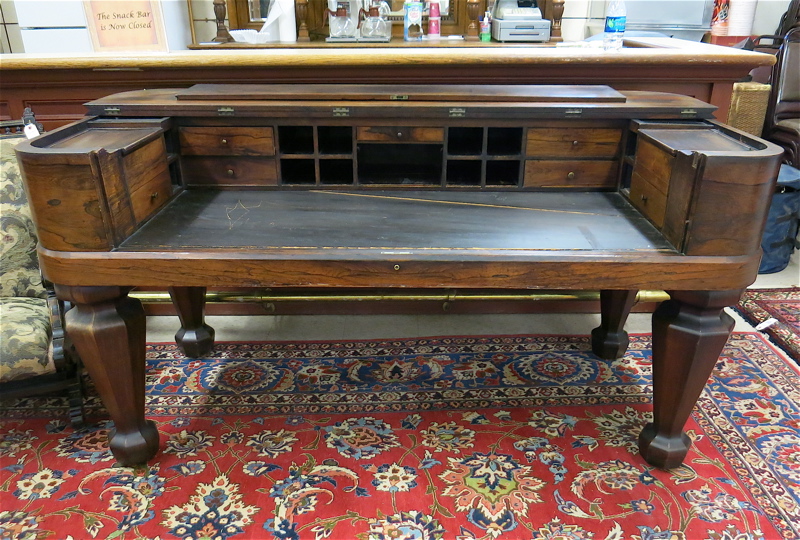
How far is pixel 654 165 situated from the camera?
150cm

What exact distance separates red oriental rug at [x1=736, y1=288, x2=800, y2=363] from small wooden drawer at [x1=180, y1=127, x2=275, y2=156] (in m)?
2.12

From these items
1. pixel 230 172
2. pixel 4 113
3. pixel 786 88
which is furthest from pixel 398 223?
pixel 786 88

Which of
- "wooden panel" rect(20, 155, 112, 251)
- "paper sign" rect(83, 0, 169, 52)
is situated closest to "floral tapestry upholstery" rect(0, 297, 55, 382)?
"wooden panel" rect(20, 155, 112, 251)

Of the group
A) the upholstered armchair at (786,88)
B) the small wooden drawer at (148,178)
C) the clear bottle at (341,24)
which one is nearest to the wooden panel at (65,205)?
the small wooden drawer at (148,178)

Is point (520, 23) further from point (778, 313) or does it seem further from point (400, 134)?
point (400, 134)

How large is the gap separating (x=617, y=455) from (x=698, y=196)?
83cm

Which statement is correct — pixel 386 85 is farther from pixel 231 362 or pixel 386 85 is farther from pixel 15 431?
pixel 15 431

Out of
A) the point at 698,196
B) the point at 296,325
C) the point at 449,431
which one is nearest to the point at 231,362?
the point at 296,325

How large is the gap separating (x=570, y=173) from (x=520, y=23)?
8.71ft

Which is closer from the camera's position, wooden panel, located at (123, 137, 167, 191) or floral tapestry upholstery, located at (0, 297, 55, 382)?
wooden panel, located at (123, 137, 167, 191)

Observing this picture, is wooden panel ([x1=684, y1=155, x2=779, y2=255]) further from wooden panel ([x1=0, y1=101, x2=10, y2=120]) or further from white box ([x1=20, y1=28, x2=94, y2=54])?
white box ([x1=20, y1=28, x2=94, y2=54])

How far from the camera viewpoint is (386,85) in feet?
6.42

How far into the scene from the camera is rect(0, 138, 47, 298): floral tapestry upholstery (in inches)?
73.2

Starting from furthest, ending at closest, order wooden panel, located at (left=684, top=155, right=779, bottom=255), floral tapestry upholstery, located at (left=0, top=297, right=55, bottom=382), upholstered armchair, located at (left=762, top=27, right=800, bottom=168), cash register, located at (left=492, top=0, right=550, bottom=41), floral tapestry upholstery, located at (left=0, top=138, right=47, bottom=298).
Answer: cash register, located at (left=492, top=0, right=550, bottom=41) → upholstered armchair, located at (left=762, top=27, right=800, bottom=168) → floral tapestry upholstery, located at (left=0, top=138, right=47, bottom=298) → floral tapestry upholstery, located at (left=0, top=297, right=55, bottom=382) → wooden panel, located at (left=684, top=155, right=779, bottom=255)
